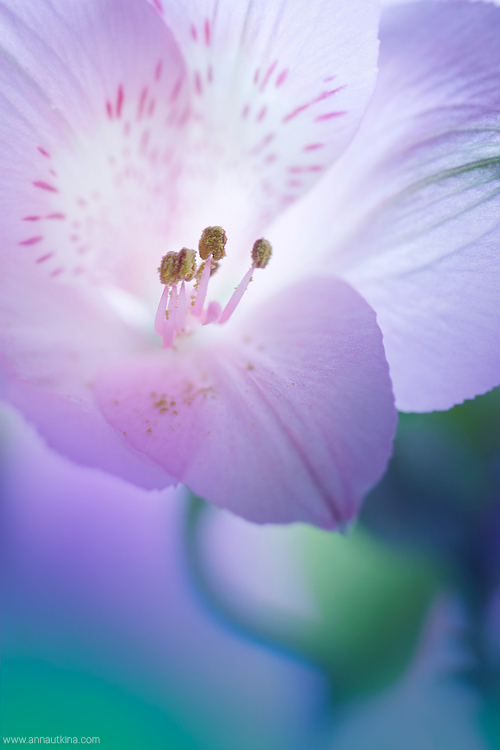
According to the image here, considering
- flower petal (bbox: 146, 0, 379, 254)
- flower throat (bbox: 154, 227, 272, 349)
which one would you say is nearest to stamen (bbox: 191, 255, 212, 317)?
flower throat (bbox: 154, 227, 272, 349)

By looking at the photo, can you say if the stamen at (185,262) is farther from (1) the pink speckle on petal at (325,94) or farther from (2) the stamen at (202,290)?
(1) the pink speckle on petal at (325,94)

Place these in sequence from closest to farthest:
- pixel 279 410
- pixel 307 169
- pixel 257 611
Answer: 1. pixel 279 410
2. pixel 307 169
3. pixel 257 611

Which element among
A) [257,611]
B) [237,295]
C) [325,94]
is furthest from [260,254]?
[257,611]

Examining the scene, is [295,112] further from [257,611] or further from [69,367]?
[257,611]

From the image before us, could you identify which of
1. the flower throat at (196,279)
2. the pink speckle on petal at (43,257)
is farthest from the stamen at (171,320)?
the pink speckle on petal at (43,257)

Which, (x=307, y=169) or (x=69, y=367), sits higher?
(x=307, y=169)

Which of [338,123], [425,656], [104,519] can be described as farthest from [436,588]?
[338,123]
